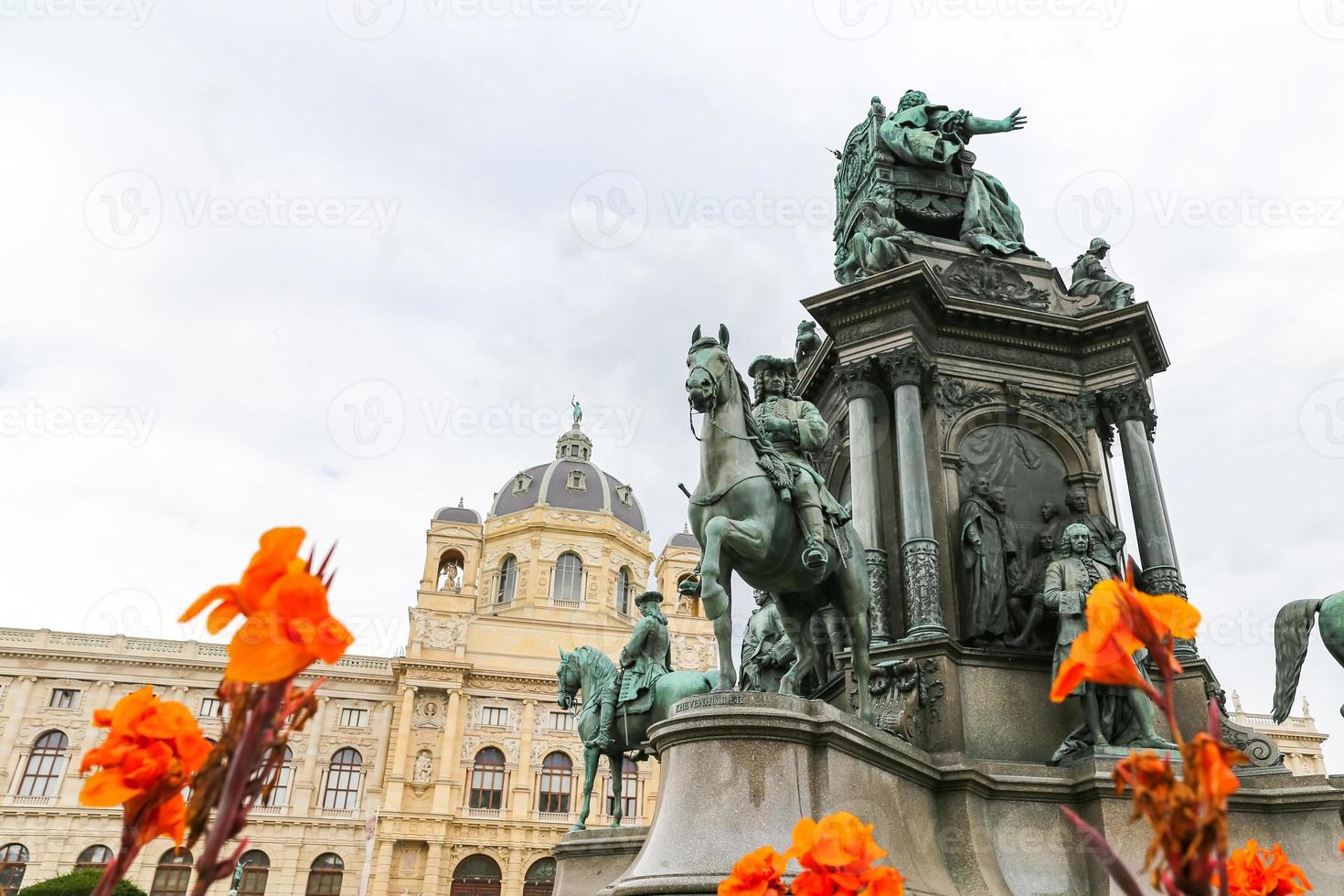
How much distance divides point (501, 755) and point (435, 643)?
8.18 m

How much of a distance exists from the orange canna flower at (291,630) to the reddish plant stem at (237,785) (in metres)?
0.05

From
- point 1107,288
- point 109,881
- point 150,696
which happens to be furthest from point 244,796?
point 1107,288

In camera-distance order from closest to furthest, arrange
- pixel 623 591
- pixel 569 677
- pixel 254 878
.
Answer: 1. pixel 569 677
2. pixel 254 878
3. pixel 623 591

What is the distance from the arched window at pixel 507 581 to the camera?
73.8 metres

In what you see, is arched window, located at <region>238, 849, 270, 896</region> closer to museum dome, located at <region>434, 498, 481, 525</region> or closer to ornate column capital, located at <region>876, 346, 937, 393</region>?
museum dome, located at <region>434, 498, 481, 525</region>

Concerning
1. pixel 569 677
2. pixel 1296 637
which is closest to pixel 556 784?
pixel 569 677

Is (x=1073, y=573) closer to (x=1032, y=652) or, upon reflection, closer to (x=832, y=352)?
(x=1032, y=652)

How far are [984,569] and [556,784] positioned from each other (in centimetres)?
5618

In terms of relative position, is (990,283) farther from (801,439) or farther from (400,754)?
(400,754)

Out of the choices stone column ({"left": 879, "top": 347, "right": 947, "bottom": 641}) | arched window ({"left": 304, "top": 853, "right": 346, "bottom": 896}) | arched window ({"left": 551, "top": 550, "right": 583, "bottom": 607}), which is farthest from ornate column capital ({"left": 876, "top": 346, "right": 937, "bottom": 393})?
arched window ({"left": 551, "top": 550, "right": 583, "bottom": 607})

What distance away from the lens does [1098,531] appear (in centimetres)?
1048

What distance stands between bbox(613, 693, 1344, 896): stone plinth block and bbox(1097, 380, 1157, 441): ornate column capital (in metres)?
4.03

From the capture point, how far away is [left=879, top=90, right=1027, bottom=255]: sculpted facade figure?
12758 millimetres

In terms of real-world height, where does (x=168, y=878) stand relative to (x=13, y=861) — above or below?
below
